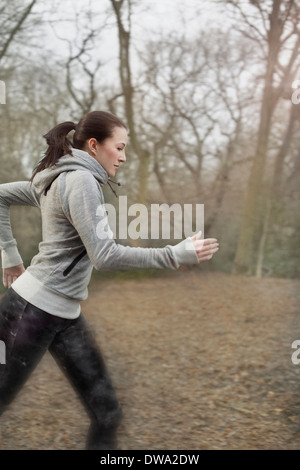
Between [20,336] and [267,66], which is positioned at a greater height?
[267,66]

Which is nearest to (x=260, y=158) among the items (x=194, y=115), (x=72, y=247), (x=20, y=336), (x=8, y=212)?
(x=194, y=115)

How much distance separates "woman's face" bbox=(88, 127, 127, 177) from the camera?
197 centimetres

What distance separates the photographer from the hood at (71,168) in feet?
6.07

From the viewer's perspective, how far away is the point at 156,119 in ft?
27.3

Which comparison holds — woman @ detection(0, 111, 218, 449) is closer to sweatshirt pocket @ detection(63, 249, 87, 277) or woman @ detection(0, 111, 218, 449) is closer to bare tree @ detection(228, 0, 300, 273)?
sweatshirt pocket @ detection(63, 249, 87, 277)

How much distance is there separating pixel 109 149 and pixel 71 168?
0.68 ft

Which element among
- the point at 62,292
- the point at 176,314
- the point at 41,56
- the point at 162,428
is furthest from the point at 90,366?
the point at 41,56

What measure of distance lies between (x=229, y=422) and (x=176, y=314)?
3162mm

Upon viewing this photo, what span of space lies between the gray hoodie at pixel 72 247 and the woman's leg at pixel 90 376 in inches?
4.3

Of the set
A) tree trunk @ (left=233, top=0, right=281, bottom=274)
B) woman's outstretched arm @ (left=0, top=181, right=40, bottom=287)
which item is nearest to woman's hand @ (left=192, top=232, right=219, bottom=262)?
woman's outstretched arm @ (left=0, top=181, right=40, bottom=287)

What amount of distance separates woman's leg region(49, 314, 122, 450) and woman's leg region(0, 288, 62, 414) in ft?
0.32

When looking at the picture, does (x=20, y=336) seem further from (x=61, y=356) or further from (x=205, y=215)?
(x=205, y=215)

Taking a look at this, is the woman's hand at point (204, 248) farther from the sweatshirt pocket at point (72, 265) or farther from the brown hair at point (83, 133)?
the brown hair at point (83, 133)

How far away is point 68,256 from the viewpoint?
191cm
